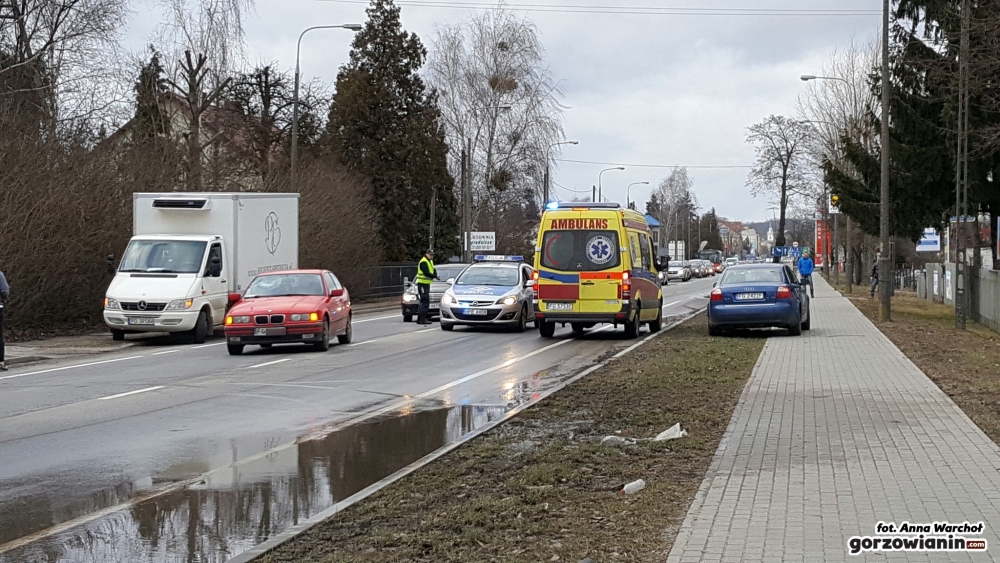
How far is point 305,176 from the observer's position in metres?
39.9

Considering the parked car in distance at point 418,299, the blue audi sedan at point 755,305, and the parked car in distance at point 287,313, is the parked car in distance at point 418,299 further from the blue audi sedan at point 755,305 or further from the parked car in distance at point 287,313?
the blue audi sedan at point 755,305

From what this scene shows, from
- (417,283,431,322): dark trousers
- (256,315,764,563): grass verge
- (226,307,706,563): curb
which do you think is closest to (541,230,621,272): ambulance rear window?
(417,283,431,322): dark trousers

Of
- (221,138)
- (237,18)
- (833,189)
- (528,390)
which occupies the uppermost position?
(237,18)

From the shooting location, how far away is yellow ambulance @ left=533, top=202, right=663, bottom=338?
72.3ft

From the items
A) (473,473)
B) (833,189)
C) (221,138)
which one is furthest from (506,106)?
(473,473)

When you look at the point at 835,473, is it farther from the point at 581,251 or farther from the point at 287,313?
the point at 581,251

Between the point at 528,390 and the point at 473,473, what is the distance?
6.06 metres

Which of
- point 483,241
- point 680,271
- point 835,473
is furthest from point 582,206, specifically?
point 680,271

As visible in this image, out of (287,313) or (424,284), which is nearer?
(287,313)

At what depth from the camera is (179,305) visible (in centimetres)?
2212

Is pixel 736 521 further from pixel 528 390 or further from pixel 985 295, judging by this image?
pixel 985 295

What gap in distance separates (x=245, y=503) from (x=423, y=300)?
2083cm

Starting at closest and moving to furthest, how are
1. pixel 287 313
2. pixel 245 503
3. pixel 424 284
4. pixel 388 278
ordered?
pixel 245 503, pixel 287 313, pixel 424 284, pixel 388 278

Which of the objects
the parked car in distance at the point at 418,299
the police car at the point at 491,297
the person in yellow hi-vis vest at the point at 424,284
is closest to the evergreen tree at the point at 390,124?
the parked car in distance at the point at 418,299
